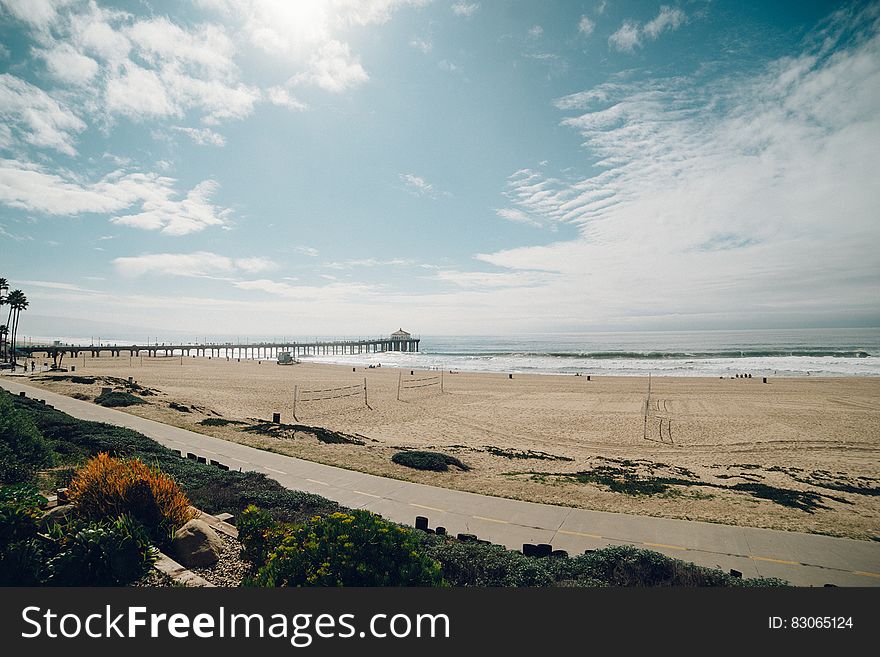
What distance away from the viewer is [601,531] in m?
8.45

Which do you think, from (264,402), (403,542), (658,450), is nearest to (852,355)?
(658,450)

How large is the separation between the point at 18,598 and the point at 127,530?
137 centimetres

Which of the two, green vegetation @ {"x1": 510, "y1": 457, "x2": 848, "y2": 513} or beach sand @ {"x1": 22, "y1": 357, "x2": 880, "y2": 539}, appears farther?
green vegetation @ {"x1": 510, "y1": 457, "x2": 848, "y2": 513}

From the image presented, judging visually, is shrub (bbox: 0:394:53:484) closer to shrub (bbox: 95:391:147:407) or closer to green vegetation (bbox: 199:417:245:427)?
green vegetation (bbox: 199:417:245:427)

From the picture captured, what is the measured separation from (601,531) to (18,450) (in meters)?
12.5

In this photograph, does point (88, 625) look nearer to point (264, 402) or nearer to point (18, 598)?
point (18, 598)

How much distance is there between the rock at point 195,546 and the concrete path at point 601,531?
12.2 feet

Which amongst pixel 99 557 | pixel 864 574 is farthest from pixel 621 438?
pixel 99 557

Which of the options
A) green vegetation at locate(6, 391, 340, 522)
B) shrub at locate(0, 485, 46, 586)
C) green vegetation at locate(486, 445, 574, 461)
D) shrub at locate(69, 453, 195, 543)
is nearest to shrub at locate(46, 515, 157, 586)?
shrub at locate(0, 485, 46, 586)

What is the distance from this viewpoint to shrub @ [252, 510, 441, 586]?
13.4 feet

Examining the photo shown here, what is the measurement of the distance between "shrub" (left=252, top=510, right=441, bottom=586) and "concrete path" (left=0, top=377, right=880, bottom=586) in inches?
154

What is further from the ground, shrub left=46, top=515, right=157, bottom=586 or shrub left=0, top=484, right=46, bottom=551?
shrub left=0, top=484, right=46, bottom=551

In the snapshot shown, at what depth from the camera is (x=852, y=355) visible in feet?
238

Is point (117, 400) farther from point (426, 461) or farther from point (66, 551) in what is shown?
point (66, 551)
